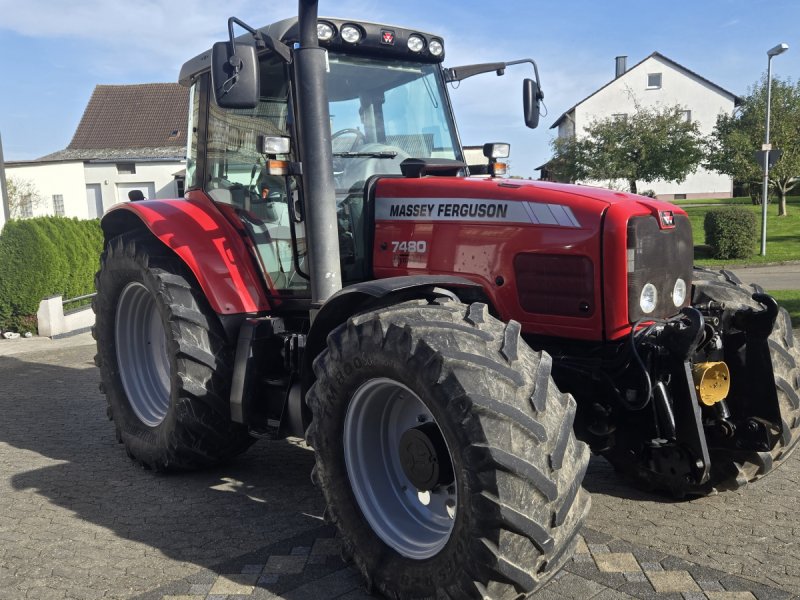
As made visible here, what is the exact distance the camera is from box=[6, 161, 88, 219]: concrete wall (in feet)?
99.8

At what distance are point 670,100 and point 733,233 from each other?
33848 mm

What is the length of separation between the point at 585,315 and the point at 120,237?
10.4 feet

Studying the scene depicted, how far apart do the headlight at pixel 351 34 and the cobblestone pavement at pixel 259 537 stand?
2562 millimetres

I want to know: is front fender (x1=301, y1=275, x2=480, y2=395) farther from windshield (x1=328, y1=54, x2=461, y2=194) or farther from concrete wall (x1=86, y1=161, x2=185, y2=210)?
concrete wall (x1=86, y1=161, x2=185, y2=210)

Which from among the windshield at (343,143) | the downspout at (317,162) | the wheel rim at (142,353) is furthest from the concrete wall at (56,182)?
the downspout at (317,162)

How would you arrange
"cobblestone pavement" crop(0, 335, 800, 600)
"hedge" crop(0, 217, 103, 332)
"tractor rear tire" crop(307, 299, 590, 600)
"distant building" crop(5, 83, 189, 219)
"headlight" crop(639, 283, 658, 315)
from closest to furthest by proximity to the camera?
1. "tractor rear tire" crop(307, 299, 590, 600)
2. "cobblestone pavement" crop(0, 335, 800, 600)
3. "headlight" crop(639, 283, 658, 315)
4. "hedge" crop(0, 217, 103, 332)
5. "distant building" crop(5, 83, 189, 219)

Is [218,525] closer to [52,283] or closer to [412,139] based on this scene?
[412,139]

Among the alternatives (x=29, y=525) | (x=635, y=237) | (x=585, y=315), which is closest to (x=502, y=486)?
(x=585, y=315)

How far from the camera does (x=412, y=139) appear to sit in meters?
4.55

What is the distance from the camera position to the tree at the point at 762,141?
31.0m

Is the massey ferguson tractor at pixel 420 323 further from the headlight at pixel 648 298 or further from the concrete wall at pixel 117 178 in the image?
the concrete wall at pixel 117 178

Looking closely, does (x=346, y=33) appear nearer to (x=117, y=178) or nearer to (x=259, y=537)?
(x=259, y=537)

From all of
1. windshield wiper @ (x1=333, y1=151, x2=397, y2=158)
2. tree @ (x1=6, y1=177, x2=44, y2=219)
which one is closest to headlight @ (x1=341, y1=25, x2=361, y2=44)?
windshield wiper @ (x1=333, y1=151, x2=397, y2=158)

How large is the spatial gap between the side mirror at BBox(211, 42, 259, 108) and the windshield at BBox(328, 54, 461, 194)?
0.77m
